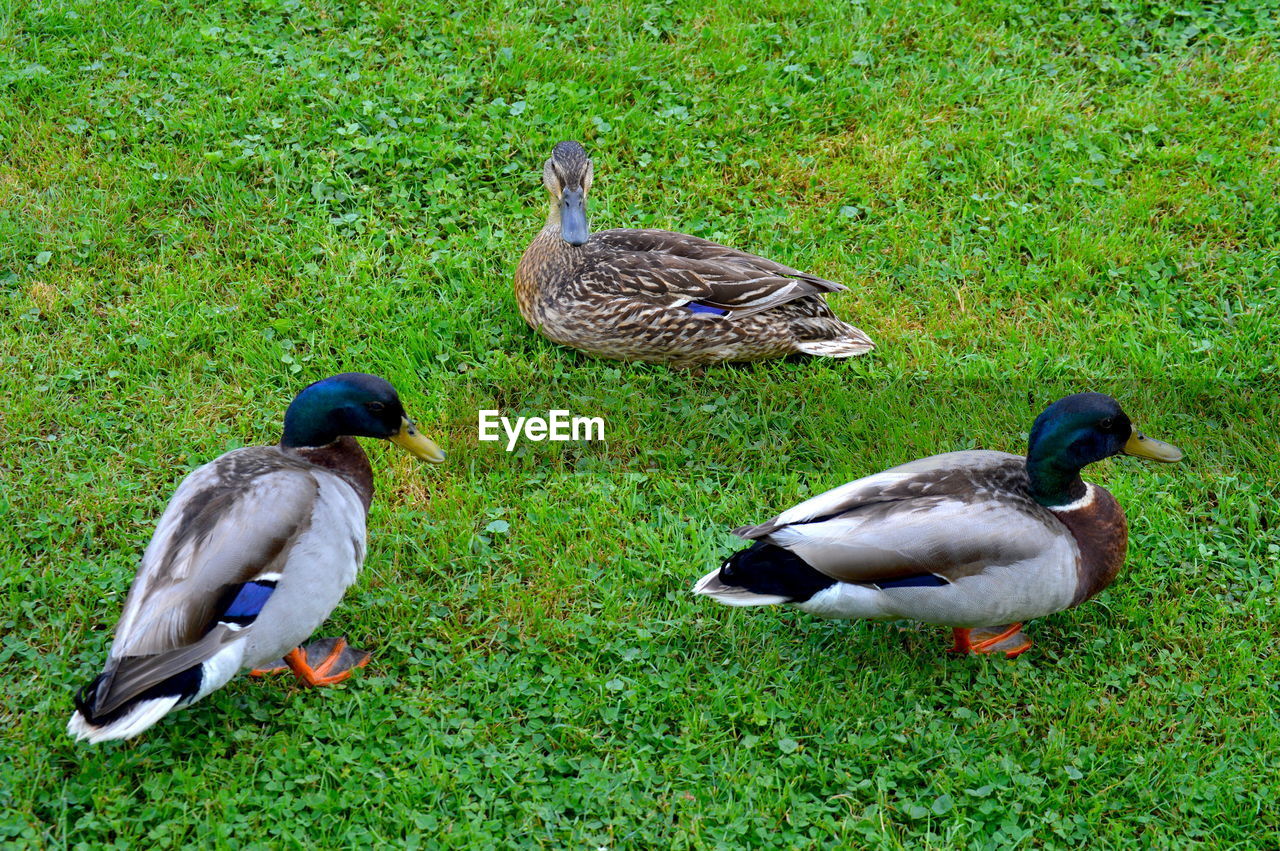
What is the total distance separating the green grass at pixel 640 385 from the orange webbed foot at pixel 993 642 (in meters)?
0.09

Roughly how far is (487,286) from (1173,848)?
342 cm

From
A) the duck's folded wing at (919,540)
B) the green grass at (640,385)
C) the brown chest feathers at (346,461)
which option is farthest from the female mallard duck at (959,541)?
the brown chest feathers at (346,461)

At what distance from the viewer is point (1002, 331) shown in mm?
5078

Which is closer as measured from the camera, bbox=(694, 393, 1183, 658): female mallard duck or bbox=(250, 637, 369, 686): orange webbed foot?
bbox=(694, 393, 1183, 658): female mallard duck

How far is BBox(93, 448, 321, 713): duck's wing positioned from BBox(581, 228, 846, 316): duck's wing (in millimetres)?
1800

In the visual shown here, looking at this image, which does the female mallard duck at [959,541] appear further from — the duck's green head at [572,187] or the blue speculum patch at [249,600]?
the duck's green head at [572,187]

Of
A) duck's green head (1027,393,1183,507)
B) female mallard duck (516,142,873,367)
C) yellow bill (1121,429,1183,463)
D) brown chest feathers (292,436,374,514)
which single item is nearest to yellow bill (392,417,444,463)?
brown chest feathers (292,436,374,514)

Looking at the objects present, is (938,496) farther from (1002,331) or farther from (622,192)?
(622,192)

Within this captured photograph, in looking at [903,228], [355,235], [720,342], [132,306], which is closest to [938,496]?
[720,342]

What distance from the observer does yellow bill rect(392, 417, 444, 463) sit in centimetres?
389

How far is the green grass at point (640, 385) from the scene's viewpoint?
3473 millimetres

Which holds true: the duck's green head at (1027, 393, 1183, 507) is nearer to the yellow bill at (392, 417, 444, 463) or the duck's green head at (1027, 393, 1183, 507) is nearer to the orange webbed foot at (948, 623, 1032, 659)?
the orange webbed foot at (948, 623, 1032, 659)

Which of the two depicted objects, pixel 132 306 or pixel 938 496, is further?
pixel 132 306

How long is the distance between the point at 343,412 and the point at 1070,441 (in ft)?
7.39
